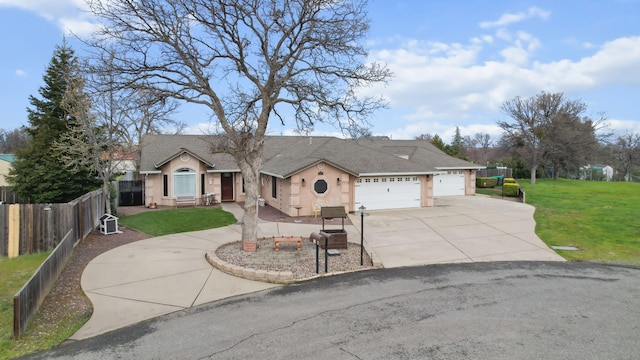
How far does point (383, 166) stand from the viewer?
21.8 m

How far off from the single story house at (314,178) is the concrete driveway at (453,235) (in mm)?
1674

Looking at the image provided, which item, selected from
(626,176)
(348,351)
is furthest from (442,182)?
(626,176)

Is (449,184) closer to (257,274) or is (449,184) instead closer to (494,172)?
(494,172)

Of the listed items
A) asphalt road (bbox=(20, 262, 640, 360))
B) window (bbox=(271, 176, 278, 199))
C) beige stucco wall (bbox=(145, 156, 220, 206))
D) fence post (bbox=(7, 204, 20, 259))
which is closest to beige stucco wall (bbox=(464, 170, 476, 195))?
window (bbox=(271, 176, 278, 199))

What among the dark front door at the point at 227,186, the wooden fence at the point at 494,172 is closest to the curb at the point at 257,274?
the dark front door at the point at 227,186

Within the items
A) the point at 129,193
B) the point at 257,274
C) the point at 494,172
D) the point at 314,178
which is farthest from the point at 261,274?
the point at 494,172

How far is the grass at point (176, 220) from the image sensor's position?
15842 millimetres

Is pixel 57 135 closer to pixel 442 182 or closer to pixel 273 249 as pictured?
pixel 273 249

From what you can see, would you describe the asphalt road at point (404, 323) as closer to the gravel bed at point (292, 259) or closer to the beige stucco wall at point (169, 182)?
the gravel bed at point (292, 259)

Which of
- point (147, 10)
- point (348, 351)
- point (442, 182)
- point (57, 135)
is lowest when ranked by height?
point (348, 351)

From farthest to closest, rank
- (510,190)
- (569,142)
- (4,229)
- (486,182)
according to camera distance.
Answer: (569,142) < (486,182) < (510,190) < (4,229)

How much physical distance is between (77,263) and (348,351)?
911 centimetres

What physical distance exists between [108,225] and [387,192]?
14.4 metres

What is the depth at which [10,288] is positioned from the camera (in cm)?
927
